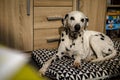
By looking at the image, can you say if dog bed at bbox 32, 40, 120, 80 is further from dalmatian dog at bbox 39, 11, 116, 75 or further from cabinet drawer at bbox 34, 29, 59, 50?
cabinet drawer at bbox 34, 29, 59, 50

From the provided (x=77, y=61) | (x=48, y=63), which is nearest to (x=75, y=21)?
(x=77, y=61)

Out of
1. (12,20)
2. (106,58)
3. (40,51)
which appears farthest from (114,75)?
(12,20)

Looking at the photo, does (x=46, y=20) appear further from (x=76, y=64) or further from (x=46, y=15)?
(x=76, y=64)

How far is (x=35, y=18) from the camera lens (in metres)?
2.29

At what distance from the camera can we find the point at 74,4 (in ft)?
8.09

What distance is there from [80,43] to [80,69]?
38 cm

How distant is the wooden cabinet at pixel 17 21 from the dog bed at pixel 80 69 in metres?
0.28

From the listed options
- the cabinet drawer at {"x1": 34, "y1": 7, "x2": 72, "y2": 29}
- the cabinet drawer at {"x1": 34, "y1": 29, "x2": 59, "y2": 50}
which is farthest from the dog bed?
the cabinet drawer at {"x1": 34, "y1": 7, "x2": 72, "y2": 29}

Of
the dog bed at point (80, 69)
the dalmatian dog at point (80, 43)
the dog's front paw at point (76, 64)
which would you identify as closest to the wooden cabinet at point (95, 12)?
the dalmatian dog at point (80, 43)

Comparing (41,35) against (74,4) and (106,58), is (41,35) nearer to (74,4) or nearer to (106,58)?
(74,4)

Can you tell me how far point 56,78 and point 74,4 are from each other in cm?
114

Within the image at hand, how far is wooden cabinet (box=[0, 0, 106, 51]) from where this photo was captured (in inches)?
84.1

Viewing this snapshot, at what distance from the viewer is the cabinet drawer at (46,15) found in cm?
229

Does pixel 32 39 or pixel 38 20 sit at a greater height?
pixel 38 20
